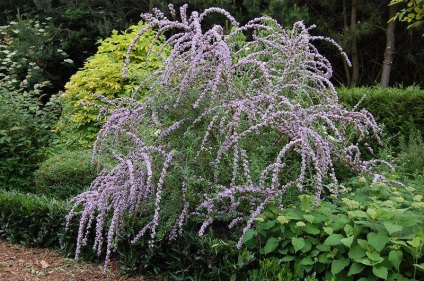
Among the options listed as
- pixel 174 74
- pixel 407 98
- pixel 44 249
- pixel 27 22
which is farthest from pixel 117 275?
pixel 27 22

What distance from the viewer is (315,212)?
3.27 meters

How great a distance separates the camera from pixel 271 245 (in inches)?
127

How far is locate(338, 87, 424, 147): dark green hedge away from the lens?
6.22m

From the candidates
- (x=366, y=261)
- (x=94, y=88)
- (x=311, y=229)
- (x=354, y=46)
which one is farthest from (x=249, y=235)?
(x=354, y=46)

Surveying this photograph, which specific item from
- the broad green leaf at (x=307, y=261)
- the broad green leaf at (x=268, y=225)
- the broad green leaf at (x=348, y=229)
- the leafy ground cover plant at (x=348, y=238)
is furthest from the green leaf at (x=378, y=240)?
the broad green leaf at (x=268, y=225)

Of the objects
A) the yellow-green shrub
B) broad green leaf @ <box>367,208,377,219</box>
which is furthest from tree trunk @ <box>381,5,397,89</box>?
broad green leaf @ <box>367,208,377,219</box>

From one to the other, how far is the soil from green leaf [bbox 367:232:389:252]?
1540 mm

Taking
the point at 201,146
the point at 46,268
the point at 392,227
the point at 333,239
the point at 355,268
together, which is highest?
the point at 201,146

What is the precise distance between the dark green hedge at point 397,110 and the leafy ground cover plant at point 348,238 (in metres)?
2.96

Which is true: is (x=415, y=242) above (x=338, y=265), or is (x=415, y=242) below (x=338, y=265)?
above

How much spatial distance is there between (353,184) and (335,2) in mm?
7722

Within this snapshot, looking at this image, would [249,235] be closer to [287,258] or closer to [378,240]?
[287,258]

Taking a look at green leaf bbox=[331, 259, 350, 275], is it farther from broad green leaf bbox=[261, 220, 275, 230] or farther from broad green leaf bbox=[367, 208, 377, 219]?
broad green leaf bbox=[261, 220, 275, 230]

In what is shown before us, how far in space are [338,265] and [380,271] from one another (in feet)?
0.84
